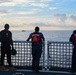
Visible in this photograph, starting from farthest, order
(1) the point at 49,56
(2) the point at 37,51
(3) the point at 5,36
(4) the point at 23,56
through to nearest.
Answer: (4) the point at 23,56 → (1) the point at 49,56 → (3) the point at 5,36 → (2) the point at 37,51

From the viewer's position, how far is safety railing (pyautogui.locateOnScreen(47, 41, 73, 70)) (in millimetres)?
15938

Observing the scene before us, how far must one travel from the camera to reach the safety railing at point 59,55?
15938mm

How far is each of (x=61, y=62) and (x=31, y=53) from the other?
1398 millimetres

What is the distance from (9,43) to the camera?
15656mm

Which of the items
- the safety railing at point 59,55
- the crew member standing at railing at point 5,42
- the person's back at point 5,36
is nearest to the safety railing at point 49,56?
the safety railing at point 59,55

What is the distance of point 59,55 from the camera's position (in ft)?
52.7

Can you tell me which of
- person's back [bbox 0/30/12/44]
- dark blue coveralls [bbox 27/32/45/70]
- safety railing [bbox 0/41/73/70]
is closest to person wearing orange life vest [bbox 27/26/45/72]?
dark blue coveralls [bbox 27/32/45/70]

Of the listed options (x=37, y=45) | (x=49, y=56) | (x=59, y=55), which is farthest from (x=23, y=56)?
(x=59, y=55)

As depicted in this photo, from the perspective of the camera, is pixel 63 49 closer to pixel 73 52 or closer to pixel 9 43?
pixel 73 52

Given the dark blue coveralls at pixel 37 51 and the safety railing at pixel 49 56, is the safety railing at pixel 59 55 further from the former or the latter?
the dark blue coveralls at pixel 37 51

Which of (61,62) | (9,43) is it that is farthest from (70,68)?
(9,43)

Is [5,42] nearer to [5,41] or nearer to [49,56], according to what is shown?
[5,41]

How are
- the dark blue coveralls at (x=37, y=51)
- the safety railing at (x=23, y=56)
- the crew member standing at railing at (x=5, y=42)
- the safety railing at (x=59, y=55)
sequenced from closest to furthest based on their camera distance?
the dark blue coveralls at (x=37, y=51), the crew member standing at railing at (x=5, y=42), the safety railing at (x=59, y=55), the safety railing at (x=23, y=56)

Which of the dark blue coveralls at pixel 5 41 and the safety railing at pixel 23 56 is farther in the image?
the safety railing at pixel 23 56
